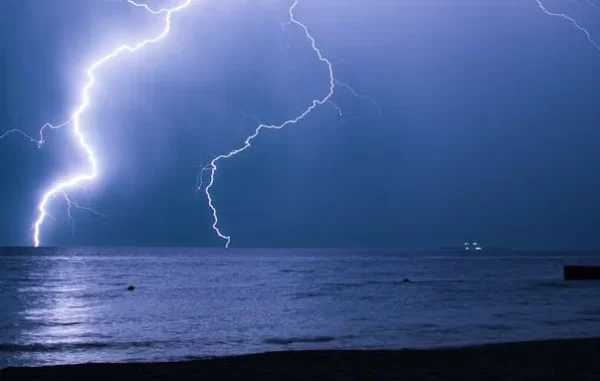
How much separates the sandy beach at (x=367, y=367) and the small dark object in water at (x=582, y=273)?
138 feet

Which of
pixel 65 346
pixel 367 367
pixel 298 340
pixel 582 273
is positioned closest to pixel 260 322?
pixel 298 340

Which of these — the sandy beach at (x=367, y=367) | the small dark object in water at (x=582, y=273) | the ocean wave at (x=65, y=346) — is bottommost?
the ocean wave at (x=65, y=346)

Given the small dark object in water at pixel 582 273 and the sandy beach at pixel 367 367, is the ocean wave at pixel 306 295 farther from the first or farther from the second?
the small dark object in water at pixel 582 273

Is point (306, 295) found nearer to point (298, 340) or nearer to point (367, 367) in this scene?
point (298, 340)

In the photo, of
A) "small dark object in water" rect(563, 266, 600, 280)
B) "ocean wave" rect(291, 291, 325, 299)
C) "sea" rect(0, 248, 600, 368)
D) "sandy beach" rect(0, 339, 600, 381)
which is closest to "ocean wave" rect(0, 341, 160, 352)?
"sea" rect(0, 248, 600, 368)

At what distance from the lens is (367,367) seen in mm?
11547

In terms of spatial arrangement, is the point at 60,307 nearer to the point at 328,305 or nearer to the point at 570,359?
the point at 328,305

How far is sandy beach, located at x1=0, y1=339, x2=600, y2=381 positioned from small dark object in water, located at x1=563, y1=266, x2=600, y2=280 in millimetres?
41917

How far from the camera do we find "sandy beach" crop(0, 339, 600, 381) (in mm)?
10633

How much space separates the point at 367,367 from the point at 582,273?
46.7 m

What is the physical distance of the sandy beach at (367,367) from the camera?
1063cm

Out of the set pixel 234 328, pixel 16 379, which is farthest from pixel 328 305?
pixel 16 379

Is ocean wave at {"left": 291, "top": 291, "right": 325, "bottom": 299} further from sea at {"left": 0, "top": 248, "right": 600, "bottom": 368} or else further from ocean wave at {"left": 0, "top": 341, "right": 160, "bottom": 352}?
ocean wave at {"left": 0, "top": 341, "right": 160, "bottom": 352}

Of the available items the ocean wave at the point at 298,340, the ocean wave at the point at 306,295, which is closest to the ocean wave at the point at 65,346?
the ocean wave at the point at 298,340
